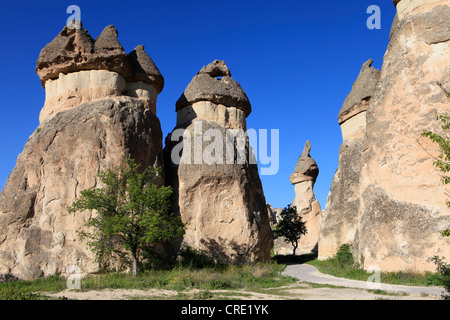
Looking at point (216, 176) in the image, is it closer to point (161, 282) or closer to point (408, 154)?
point (161, 282)

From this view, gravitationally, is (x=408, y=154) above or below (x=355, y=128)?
below

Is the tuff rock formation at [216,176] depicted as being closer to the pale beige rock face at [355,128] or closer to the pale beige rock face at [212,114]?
the pale beige rock face at [212,114]

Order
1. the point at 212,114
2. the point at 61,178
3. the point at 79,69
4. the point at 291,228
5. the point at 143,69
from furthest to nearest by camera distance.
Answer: the point at 291,228 < the point at 212,114 < the point at 143,69 < the point at 79,69 < the point at 61,178

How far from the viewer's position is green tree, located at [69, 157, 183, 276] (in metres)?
10.9

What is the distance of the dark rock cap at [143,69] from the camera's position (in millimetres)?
15734

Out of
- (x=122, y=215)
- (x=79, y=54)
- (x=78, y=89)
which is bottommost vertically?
(x=122, y=215)

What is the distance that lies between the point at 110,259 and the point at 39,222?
9.13 ft

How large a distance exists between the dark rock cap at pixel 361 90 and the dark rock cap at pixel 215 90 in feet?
20.1

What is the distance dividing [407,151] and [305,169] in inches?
772

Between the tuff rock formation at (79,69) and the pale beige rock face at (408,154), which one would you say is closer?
the pale beige rock face at (408,154)

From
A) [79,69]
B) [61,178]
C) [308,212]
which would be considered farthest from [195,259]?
[308,212]

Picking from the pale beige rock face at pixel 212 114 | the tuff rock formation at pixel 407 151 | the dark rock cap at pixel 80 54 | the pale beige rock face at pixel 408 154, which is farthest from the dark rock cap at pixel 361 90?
the dark rock cap at pixel 80 54

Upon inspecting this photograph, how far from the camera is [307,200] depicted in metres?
31.3

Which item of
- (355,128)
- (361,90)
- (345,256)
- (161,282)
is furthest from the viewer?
(355,128)
